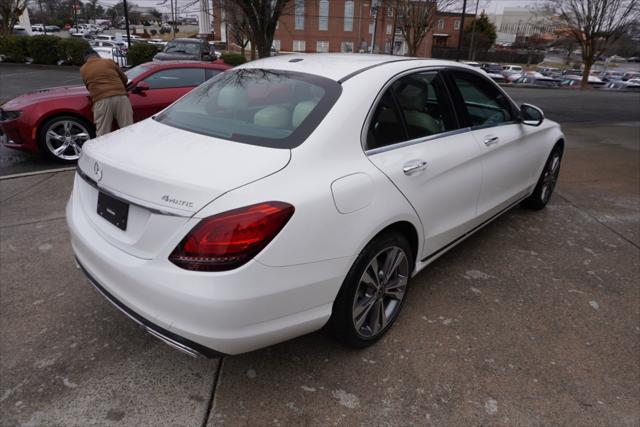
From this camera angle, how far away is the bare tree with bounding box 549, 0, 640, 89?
76.4ft

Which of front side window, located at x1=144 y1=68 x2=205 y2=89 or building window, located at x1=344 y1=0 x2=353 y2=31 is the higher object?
building window, located at x1=344 y1=0 x2=353 y2=31

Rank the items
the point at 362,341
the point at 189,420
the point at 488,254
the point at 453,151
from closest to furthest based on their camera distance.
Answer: the point at 189,420 < the point at 362,341 < the point at 453,151 < the point at 488,254

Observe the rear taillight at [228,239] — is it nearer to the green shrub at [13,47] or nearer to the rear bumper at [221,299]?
the rear bumper at [221,299]

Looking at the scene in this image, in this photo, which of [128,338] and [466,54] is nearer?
[128,338]

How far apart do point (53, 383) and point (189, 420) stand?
0.79 meters

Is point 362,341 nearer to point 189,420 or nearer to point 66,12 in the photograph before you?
point 189,420

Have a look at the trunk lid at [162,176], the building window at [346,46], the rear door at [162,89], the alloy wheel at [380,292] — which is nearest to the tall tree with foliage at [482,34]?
the building window at [346,46]

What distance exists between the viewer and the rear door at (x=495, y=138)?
3395mm

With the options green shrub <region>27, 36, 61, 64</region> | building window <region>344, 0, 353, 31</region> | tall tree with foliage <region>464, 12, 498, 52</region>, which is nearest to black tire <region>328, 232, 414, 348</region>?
green shrub <region>27, 36, 61, 64</region>

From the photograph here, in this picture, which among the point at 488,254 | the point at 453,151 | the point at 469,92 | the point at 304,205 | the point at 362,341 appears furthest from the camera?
the point at 488,254

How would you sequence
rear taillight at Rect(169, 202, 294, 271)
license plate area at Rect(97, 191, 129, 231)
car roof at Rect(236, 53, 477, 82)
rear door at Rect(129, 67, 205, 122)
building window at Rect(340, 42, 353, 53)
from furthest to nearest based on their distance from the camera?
building window at Rect(340, 42, 353, 53), rear door at Rect(129, 67, 205, 122), car roof at Rect(236, 53, 477, 82), license plate area at Rect(97, 191, 129, 231), rear taillight at Rect(169, 202, 294, 271)

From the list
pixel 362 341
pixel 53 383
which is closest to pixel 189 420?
pixel 53 383

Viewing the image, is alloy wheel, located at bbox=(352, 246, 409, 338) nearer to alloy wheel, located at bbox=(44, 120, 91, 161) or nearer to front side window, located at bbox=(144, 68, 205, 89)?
alloy wheel, located at bbox=(44, 120, 91, 161)

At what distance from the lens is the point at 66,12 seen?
7400cm
